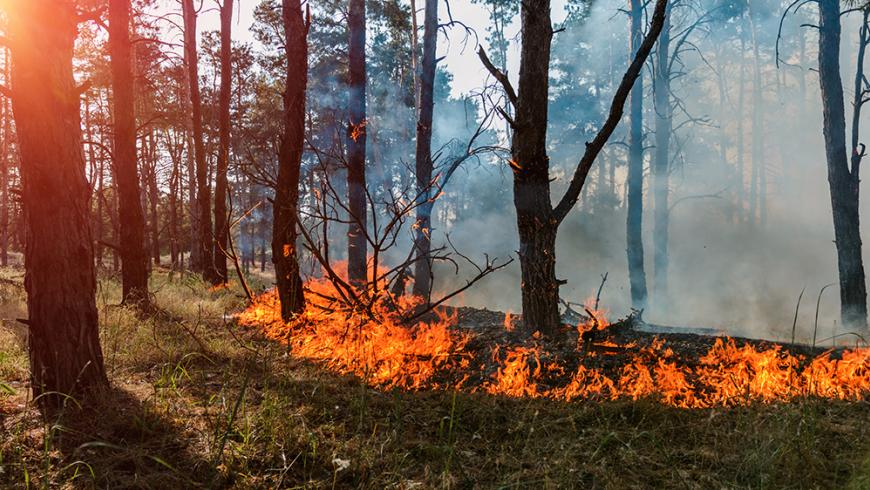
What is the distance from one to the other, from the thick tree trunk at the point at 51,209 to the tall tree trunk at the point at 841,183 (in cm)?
1157

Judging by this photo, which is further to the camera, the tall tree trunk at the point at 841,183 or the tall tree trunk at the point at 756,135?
the tall tree trunk at the point at 756,135

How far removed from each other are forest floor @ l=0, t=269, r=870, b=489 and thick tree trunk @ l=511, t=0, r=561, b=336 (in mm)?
1630

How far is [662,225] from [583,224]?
14.3 m

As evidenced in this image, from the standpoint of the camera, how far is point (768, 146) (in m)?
31.8

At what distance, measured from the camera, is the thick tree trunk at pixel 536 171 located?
509 cm

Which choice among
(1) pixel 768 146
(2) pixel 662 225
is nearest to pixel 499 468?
(2) pixel 662 225

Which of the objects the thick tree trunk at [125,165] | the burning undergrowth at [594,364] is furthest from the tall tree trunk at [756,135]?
the thick tree trunk at [125,165]

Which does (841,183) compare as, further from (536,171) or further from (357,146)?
(357,146)

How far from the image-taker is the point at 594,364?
443 cm

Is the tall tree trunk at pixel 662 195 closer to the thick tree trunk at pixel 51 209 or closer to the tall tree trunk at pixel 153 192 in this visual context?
the thick tree trunk at pixel 51 209

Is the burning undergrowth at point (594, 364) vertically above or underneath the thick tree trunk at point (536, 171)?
underneath

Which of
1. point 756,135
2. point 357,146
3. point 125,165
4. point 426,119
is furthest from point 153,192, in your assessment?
point 756,135

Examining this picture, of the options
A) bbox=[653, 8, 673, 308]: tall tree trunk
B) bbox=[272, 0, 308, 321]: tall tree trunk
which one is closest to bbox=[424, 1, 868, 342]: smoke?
bbox=[653, 8, 673, 308]: tall tree trunk

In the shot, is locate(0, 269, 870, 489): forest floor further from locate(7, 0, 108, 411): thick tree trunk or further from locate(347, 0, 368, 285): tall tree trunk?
locate(347, 0, 368, 285): tall tree trunk
